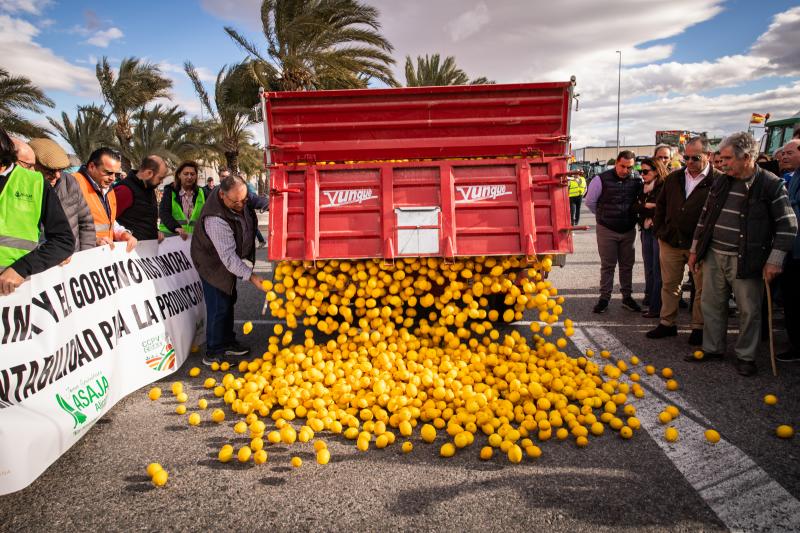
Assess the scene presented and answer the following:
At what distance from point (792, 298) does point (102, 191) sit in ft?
23.8

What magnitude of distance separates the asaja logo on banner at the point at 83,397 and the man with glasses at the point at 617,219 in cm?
568

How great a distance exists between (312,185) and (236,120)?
15.2 m

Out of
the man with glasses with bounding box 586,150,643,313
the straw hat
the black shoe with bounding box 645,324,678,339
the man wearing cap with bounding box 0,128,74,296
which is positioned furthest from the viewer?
Result: the man with glasses with bounding box 586,150,643,313

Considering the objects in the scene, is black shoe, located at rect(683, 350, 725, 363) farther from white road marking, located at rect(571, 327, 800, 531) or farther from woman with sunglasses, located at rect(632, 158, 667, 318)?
woman with sunglasses, located at rect(632, 158, 667, 318)

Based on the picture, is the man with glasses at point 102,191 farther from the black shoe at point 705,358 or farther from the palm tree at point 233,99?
the palm tree at point 233,99

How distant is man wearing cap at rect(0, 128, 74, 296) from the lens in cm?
319

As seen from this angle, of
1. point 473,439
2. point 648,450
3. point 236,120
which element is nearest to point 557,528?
point 473,439

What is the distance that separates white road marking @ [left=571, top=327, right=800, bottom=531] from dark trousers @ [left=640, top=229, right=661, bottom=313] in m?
2.41

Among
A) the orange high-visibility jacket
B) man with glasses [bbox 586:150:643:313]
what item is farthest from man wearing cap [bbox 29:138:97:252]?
man with glasses [bbox 586:150:643:313]

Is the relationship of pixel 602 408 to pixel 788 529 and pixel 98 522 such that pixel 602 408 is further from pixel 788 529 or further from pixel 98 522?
pixel 98 522

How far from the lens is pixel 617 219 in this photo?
6.18 m

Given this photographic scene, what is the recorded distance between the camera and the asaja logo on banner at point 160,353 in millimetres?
4332

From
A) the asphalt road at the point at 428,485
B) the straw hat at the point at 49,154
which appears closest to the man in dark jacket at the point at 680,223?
the asphalt road at the point at 428,485

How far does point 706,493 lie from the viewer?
274cm
